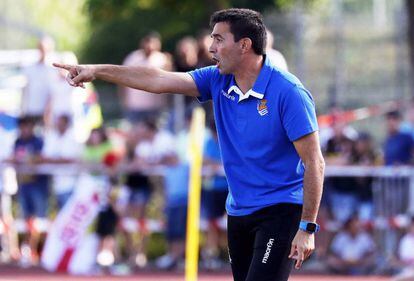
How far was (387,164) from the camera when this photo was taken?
1526cm

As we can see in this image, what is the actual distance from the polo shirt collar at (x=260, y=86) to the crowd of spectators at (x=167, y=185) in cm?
759

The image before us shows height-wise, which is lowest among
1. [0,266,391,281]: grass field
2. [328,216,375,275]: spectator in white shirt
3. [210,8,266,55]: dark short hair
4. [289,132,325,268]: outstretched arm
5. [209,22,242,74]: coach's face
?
[0,266,391,281]: grass field

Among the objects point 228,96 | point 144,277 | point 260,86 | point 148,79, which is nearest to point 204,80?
point 228,96

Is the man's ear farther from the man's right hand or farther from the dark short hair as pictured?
the man's right hand

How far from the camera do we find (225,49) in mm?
7438

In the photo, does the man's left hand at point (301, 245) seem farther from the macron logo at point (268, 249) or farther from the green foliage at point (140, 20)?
the green foliage at point (140, 20)

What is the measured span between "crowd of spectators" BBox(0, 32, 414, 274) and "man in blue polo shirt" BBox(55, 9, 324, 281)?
24.6 feet

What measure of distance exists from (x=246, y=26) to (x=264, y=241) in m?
1.36

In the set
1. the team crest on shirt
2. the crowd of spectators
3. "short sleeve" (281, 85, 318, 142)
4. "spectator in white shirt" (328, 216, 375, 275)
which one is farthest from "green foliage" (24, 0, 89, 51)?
"short sleeve" (281, 85, 318, 142)

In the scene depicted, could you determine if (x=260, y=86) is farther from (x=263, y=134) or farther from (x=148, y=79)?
(x=148, y=79)

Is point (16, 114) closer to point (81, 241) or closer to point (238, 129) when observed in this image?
point (81, 241)

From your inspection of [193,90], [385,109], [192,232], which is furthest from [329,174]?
[193,90]

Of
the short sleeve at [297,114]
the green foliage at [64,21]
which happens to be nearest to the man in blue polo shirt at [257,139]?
the short sleeve at [297,114]

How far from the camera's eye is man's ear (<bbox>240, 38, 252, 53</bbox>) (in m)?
7.43
